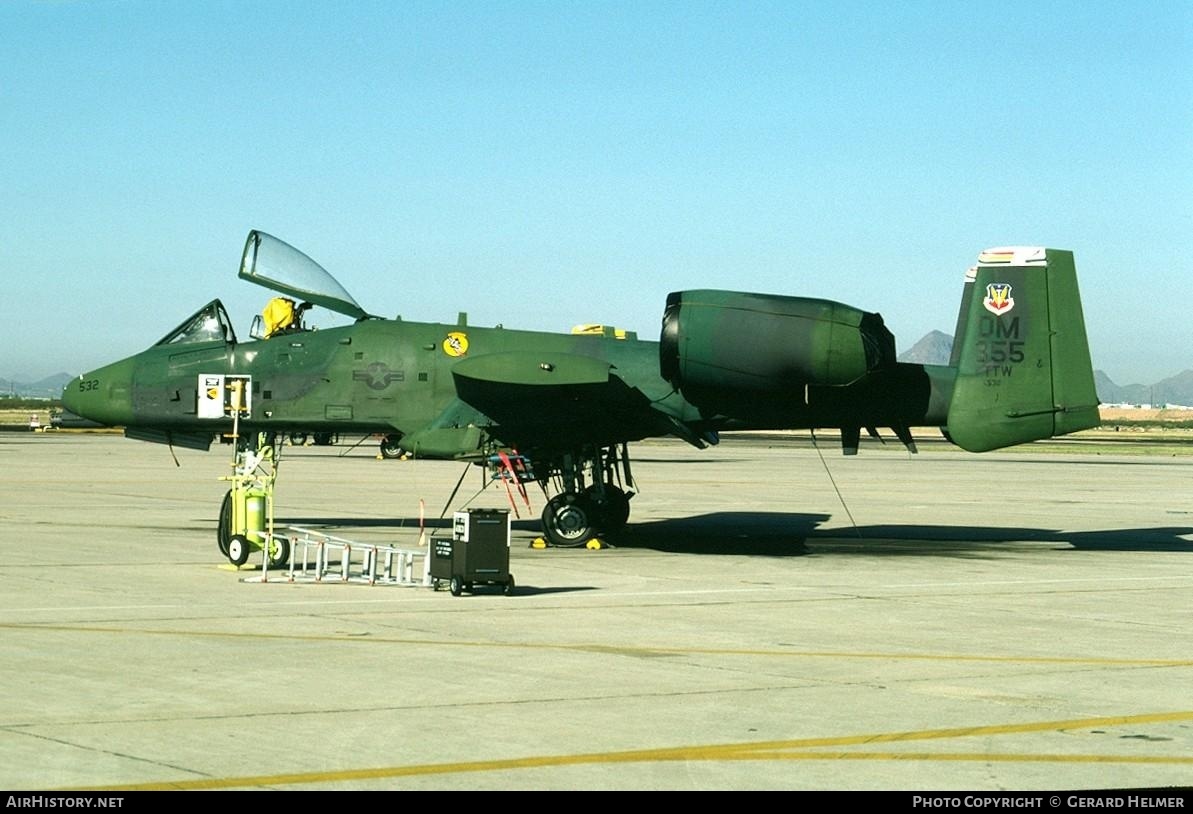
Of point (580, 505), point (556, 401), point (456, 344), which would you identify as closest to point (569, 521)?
point (580, 505)

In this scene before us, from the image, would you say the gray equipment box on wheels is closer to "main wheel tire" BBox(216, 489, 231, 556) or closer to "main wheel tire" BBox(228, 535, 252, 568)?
"main wheel tire" BBox(228, 535, 252, 568)

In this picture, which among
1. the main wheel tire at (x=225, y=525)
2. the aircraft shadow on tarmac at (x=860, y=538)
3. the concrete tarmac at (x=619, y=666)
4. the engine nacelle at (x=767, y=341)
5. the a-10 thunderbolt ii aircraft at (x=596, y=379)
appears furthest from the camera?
the aircraft shadow on tarmac at (x=860, y=538)

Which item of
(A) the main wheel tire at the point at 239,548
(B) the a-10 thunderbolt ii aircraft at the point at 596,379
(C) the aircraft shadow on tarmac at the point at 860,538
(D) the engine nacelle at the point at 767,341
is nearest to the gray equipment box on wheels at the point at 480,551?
(A) the main wheel tire at the point at 239,548

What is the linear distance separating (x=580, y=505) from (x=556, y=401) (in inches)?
72.8

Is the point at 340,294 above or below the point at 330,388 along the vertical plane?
above

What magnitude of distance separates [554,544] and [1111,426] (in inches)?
5815

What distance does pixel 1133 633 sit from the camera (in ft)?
45.7

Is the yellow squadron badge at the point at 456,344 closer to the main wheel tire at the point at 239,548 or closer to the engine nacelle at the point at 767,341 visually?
the engine nacelle at the point at 767,341

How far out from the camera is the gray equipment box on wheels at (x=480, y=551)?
1600 centimetres

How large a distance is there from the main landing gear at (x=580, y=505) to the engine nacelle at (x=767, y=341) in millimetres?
2948

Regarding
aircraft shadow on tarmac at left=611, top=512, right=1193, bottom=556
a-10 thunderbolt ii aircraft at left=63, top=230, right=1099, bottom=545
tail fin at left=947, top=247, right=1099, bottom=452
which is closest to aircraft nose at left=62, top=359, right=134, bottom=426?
a-10 thunderbolt ii aircraft at left=63, top=230, right=1099, bottom=545

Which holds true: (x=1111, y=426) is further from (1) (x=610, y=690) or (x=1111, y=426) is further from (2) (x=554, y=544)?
(1) (x=610, y=690)

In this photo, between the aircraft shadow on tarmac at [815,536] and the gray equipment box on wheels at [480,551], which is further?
the aircraft shadow on tarmac at [815,536]
